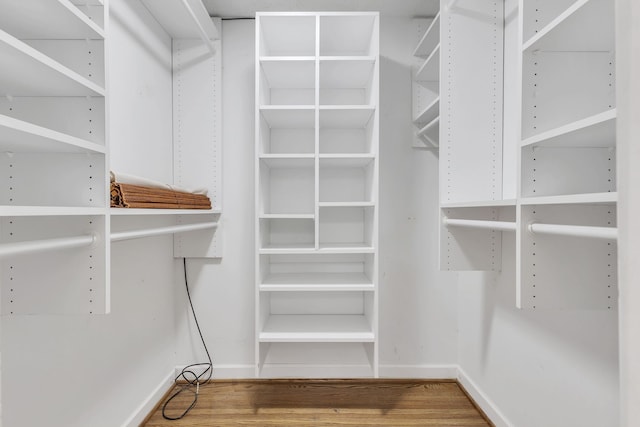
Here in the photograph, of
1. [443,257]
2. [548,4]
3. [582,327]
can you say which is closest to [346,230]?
[443,257]

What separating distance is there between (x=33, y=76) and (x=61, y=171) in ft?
0.82

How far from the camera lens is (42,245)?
2.61ft

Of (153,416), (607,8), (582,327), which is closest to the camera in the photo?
(607,8)

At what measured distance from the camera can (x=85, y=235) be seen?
99cm

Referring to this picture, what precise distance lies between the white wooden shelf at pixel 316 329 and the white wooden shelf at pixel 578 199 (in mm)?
1082

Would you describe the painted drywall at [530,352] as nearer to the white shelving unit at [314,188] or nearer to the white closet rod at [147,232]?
the white shelving unit at [314,188]

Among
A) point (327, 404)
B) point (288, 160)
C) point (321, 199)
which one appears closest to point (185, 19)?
point (288, 160)

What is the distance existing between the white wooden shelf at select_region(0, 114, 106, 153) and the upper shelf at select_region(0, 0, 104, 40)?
0.30 meters

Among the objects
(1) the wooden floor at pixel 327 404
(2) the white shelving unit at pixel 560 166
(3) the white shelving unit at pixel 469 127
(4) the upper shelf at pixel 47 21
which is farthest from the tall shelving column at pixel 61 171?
(3) the white shelving unit at pixel 469 127

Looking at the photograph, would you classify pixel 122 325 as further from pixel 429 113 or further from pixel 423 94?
pixel 423 94

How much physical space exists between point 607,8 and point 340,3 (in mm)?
1483

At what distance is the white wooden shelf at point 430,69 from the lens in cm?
187

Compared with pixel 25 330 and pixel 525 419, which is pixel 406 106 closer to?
pixel 525 419

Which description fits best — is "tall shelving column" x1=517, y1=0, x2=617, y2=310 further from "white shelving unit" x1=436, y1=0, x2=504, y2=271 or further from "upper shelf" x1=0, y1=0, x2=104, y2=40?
"upper shelf" x1=0, y1=0, x2=104, y2=40
